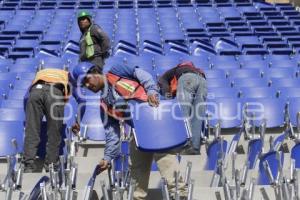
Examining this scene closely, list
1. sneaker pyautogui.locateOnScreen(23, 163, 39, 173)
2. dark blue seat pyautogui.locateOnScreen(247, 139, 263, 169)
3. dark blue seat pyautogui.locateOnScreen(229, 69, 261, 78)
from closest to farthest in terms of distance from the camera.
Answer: dark blue seat pyautogui.locateOnScreen(247, 139, 263, 169) → sneaker pyautogui.locateOnScreen(23, 163, 39, 173) → dark blue seat pyautogui.locateOnScreen(229, 69, 261, 78)

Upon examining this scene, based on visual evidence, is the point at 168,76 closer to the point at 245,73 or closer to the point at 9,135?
the point at 9,135

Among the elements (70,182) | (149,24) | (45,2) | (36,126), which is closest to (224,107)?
(36,126)

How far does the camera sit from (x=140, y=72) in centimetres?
316

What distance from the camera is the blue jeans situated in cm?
451

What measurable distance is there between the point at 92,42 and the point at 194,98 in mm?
1238

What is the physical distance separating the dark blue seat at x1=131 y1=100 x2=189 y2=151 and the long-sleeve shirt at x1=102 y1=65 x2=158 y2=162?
0.12 meters

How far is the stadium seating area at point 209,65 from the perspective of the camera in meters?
3.68

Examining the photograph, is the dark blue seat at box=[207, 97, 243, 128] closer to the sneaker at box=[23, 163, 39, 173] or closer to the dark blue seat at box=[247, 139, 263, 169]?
the dark blue seat at box=[247, 139, 263, 169]

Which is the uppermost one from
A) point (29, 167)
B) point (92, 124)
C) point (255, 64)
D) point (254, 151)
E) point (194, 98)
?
point (255, 64)

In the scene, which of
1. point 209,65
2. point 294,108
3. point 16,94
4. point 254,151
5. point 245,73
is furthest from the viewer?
point 209,65

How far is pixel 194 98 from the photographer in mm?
4680

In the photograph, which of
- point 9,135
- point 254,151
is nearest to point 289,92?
point 254,151

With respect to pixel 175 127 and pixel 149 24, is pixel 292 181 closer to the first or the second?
pixel 175 127

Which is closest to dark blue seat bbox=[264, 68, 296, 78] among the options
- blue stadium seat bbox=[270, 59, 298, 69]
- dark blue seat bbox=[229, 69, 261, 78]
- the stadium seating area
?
the stadium seating area
